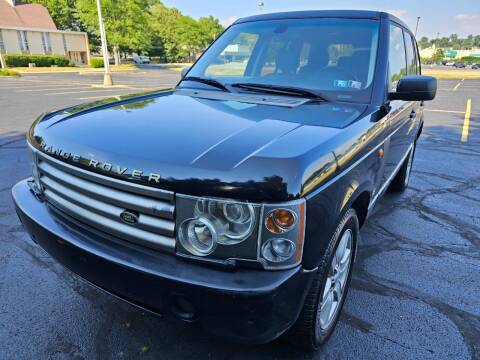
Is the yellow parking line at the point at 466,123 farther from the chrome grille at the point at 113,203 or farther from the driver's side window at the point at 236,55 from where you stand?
the chrome grille at the point at 113,203

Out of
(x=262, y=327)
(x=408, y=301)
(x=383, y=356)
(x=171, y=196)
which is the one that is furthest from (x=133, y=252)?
(x=408, y=301)

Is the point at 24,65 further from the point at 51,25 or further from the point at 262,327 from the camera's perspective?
the point at 262,327

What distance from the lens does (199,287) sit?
1.53 meters

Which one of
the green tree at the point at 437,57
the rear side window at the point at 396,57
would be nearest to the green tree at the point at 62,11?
the rear side window at the point at 396,57

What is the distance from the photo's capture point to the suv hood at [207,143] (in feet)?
4.99

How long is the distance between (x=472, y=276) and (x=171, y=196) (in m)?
2.67

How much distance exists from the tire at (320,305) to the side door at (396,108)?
1025 mm

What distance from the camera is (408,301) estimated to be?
269cm

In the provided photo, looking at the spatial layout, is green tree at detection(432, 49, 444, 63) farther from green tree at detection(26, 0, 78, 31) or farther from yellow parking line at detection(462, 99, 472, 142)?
yellow parking line at detection(462, 99, 472, 142)

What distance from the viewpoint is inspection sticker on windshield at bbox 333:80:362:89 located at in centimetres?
267

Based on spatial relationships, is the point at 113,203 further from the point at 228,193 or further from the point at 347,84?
the point at 347,84

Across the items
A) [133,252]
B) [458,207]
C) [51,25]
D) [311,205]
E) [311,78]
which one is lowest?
[458,207]

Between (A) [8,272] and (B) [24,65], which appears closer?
(A) [8,272]

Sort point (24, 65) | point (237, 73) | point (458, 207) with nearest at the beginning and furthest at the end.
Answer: point (237, 73) → point (458, 207) → point (24, 65)
